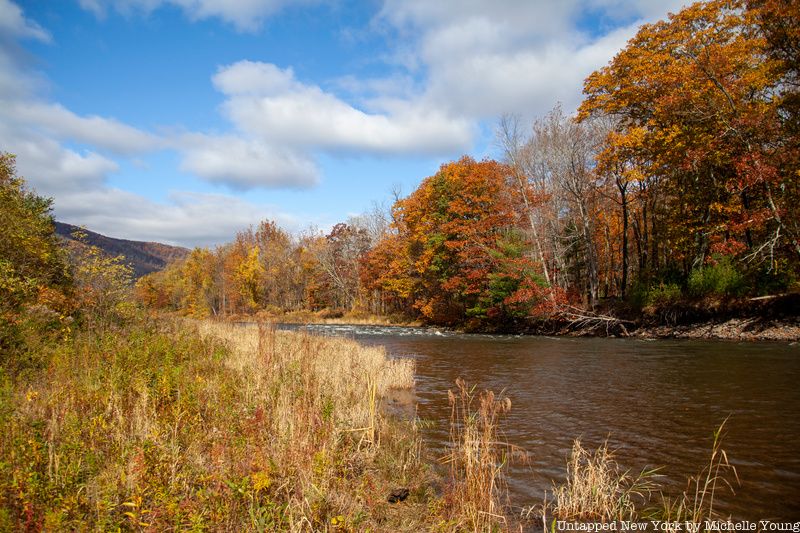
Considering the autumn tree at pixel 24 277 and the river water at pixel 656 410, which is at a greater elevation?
the autumn tree at pixel 24 277

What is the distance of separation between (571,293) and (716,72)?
49.7 ft

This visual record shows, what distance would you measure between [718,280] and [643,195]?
26.5ft

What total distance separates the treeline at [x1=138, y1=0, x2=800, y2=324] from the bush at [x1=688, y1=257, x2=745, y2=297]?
64 mm

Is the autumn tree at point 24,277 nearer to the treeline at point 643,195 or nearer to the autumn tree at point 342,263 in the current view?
the treeline at point 643,195

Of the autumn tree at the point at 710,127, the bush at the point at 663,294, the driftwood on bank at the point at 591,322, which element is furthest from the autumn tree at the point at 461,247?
the autumn tree at the point at 710,127

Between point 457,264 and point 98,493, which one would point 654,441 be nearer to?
point 98,493

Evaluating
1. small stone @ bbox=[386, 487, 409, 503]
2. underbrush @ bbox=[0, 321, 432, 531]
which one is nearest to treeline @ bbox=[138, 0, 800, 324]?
underbrush @ bbox=[0, 321, 432, 531]

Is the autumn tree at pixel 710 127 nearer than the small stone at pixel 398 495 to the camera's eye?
No

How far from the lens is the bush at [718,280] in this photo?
20547 mm

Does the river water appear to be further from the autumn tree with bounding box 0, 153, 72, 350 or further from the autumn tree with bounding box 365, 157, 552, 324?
the autumn tree with bounding box 365, 157, 552, 324

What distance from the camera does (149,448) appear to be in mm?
4262

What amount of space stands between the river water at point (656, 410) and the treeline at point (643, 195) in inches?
260

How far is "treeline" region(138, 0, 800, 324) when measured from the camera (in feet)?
59.6

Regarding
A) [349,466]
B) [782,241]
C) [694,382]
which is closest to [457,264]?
[782,241]
